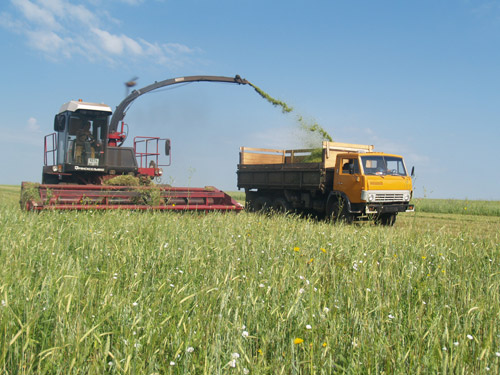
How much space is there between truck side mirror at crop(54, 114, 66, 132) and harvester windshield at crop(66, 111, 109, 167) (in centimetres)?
21

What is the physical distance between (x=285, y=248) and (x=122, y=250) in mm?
1969

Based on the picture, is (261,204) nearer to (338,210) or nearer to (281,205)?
(281,205)

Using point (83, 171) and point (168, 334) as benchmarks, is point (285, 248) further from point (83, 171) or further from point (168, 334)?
point (83, 171)

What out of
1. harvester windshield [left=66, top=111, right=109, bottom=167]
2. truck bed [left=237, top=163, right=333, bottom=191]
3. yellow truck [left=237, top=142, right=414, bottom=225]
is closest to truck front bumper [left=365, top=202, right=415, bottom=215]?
yellow truck [left=237, top=142, right=414, bottom=225]

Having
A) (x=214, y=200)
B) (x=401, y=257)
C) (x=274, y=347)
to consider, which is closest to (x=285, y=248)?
(x=401, y=257)

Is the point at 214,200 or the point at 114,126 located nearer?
the point at 214,200

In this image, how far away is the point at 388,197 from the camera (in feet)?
42.3

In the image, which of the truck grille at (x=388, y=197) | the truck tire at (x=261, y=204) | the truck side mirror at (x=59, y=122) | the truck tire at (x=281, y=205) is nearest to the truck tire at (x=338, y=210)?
the truck grille at (x=388, y=197)

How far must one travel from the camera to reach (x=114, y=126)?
17.8 metres

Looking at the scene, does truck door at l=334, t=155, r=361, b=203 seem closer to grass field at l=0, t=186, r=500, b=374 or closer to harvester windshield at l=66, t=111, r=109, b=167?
grass field at l=0, t=186, r=500, b=374

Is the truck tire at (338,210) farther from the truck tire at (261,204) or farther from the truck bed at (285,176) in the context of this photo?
the truck tire at (261,204)

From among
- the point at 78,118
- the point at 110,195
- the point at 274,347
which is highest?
the point at 78,118

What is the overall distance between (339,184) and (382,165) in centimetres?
145

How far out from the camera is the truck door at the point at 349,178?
12.6 m
